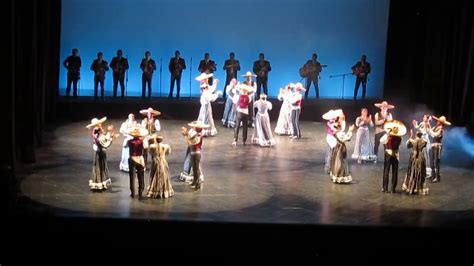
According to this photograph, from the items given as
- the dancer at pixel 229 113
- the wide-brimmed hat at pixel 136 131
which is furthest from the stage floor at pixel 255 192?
the dancer at pixel 229 113

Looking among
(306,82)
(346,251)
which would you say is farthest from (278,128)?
(346,251)

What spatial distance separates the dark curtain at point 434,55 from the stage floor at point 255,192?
2333 millimetres

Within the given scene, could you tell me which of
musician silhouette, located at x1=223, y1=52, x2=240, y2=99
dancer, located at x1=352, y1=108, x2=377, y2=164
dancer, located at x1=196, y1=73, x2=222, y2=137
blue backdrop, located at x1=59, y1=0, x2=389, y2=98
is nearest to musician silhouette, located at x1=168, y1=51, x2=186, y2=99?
musician silhouette, located at x1=223, y1=52, x2=240, y2=99

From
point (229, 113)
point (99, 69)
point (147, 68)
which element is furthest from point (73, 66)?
point (229, 113)

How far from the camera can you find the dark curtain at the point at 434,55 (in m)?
17.4

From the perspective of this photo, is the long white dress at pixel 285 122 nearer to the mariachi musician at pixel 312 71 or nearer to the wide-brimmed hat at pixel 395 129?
the mariachi musician at pixel 312 71

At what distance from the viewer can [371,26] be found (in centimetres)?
2073

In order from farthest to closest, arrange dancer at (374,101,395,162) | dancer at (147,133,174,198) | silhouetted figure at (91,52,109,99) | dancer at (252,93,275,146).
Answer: silhouetted figure at (91,52,109,99) → dancer at (252,93,275,146) → dancer at (374,101,395,162) → dancer at (147,133,174,198)

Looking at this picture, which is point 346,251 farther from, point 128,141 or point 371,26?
point 371,26

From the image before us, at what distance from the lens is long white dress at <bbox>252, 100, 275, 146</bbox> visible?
15679 mm

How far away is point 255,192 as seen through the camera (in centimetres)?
1248

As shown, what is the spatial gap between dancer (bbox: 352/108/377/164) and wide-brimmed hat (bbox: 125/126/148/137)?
14.0 ft

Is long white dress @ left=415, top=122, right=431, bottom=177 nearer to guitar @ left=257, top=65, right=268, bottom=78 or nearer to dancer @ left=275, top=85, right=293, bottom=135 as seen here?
dancer @ left=275, top=85, right=293, bottom=135

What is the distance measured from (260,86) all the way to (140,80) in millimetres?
3008
